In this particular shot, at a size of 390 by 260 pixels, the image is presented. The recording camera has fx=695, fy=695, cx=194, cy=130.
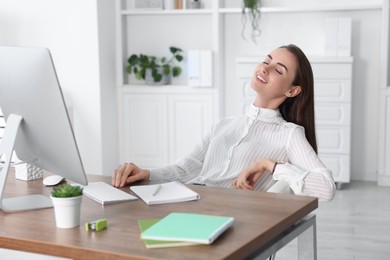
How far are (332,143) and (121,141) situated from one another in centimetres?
184

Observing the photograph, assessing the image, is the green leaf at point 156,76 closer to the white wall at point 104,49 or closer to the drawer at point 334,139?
the white wall at point 104,49

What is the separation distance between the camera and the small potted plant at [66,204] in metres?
1.80

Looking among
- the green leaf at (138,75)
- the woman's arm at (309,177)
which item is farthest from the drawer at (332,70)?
the woman's arm at (309,177)

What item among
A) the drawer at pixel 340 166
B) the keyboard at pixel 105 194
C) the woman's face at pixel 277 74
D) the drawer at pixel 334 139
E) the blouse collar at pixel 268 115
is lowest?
the drawer at pixel 340 166

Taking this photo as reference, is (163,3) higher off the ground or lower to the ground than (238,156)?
higher

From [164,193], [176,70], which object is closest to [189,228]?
[164,193]

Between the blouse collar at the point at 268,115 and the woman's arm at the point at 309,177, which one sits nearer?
the woman's arm at the point at 309,177

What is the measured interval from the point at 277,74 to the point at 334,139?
2.89m

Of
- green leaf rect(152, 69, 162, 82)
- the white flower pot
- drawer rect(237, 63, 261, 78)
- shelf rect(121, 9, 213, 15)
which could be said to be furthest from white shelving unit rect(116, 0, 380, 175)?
the white flower pot

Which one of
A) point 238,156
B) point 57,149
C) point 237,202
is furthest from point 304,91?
point 57,149

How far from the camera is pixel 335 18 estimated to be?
212 inches

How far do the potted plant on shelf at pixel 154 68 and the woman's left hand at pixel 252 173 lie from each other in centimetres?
358

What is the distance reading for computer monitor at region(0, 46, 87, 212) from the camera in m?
1.91

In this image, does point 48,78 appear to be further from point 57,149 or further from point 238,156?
point 238,156
